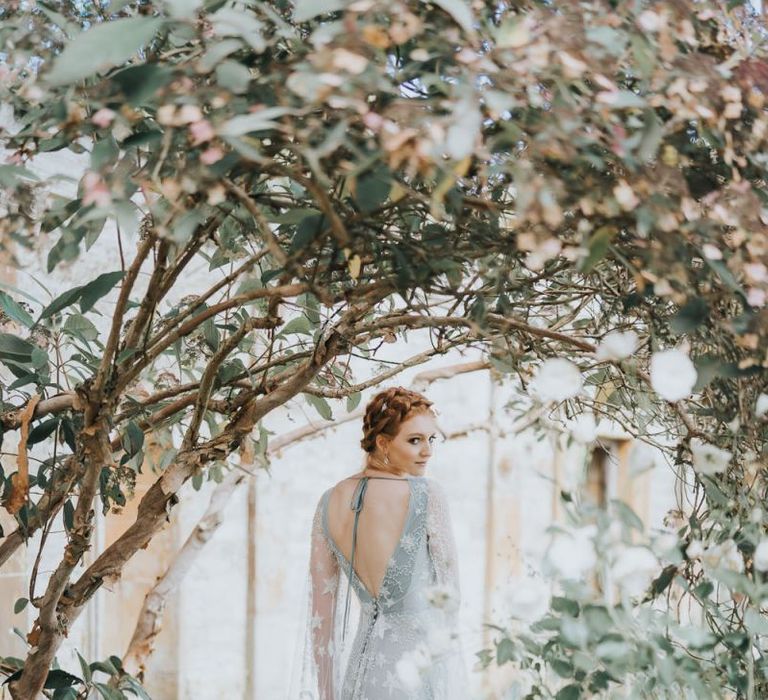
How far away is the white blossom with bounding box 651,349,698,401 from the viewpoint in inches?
43.3

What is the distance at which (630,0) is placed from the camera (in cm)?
103

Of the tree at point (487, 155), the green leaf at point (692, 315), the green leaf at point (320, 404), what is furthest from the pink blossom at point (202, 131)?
the green leaf at point (320, 404)

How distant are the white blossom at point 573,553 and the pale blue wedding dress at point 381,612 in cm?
194

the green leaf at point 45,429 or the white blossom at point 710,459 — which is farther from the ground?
the green leaf at point 45,429

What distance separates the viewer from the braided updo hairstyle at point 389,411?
10.5 feet

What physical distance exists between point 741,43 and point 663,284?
13.1 inches

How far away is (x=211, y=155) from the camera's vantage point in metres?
0.98

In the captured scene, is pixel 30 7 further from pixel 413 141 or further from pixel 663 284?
pixel 663 284

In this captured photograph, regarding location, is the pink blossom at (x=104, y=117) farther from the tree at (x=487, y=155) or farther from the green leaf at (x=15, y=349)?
the green leaf at (x=15, y=349)

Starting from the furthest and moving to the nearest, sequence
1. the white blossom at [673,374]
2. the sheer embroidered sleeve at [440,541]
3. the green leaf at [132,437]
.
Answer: the sheer embroidered sleeve at [440,541]
the green leaf at [132,437]
the white blossom at [673,374]

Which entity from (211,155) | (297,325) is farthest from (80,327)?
(211,155)

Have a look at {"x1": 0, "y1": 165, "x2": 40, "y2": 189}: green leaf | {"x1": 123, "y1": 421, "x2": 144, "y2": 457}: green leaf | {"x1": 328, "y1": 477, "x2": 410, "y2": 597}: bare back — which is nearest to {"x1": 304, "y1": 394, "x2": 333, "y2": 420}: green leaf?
{"x1": 123, "y1": 421, "x2": 144, "y2": 457}: green leaf

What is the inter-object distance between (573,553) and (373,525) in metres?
2.06

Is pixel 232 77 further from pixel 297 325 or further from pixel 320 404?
pixel 320 404
